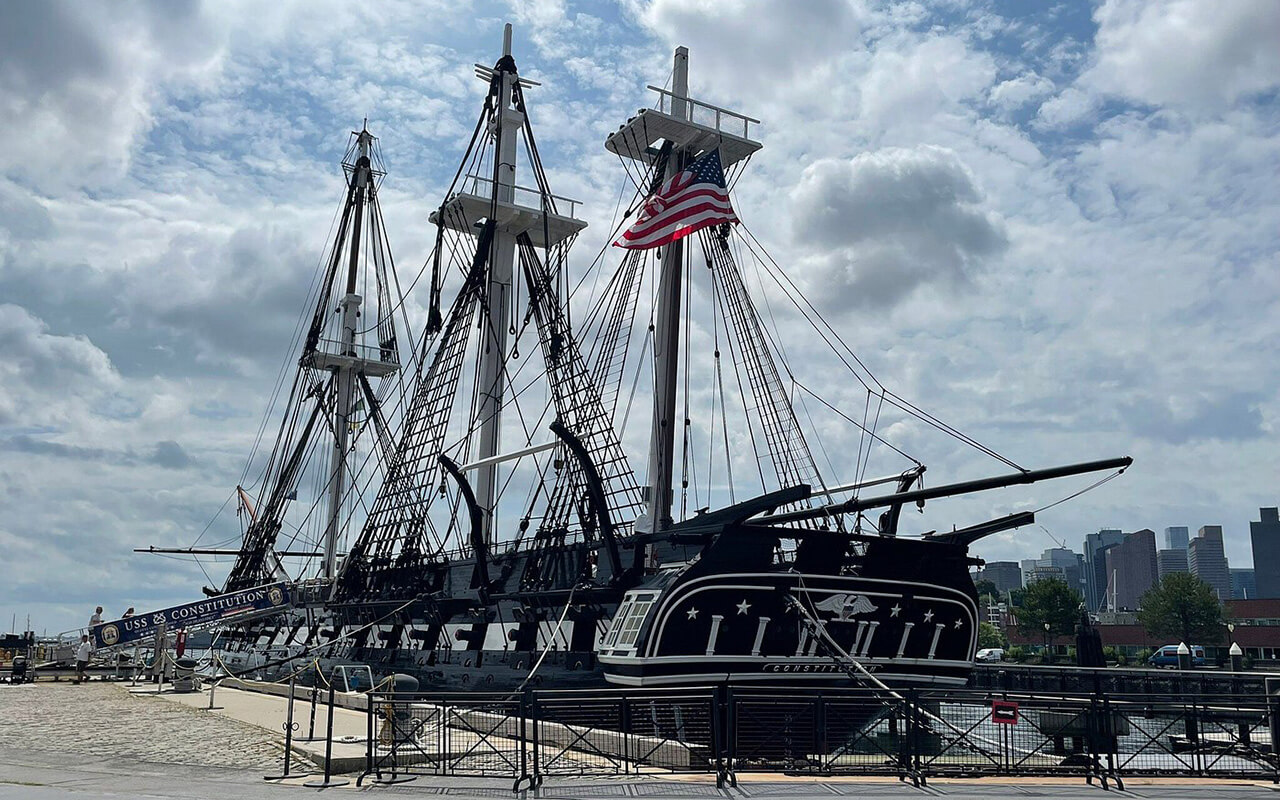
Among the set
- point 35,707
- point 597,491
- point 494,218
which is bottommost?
point 35,707

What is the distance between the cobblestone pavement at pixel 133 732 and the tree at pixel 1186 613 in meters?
66.4

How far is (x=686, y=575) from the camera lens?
21438 millimetres

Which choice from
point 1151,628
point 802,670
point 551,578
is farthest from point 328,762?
point 1151,628

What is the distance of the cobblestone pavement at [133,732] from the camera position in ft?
53.5

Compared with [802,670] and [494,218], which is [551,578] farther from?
[494,218]

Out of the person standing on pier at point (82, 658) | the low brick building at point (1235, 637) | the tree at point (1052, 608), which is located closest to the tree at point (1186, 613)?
the low brick building at point (1235, 637)

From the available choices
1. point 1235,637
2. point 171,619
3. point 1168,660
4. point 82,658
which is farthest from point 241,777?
point 1235,637

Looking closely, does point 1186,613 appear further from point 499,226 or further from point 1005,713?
point 1005,713

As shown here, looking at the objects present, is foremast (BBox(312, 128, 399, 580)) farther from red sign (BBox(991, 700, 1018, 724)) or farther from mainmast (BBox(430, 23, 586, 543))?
red sign (BBox(991, 700, 1018, 724))

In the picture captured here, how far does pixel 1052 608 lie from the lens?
3022 inches

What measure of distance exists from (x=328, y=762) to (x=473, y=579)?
59.1 ft

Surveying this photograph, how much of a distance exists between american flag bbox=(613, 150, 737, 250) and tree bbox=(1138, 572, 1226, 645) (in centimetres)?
5747

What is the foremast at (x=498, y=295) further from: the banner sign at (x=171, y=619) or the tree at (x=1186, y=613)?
the tree at (x=1186, y=613)

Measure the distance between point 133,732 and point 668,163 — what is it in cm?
2217
